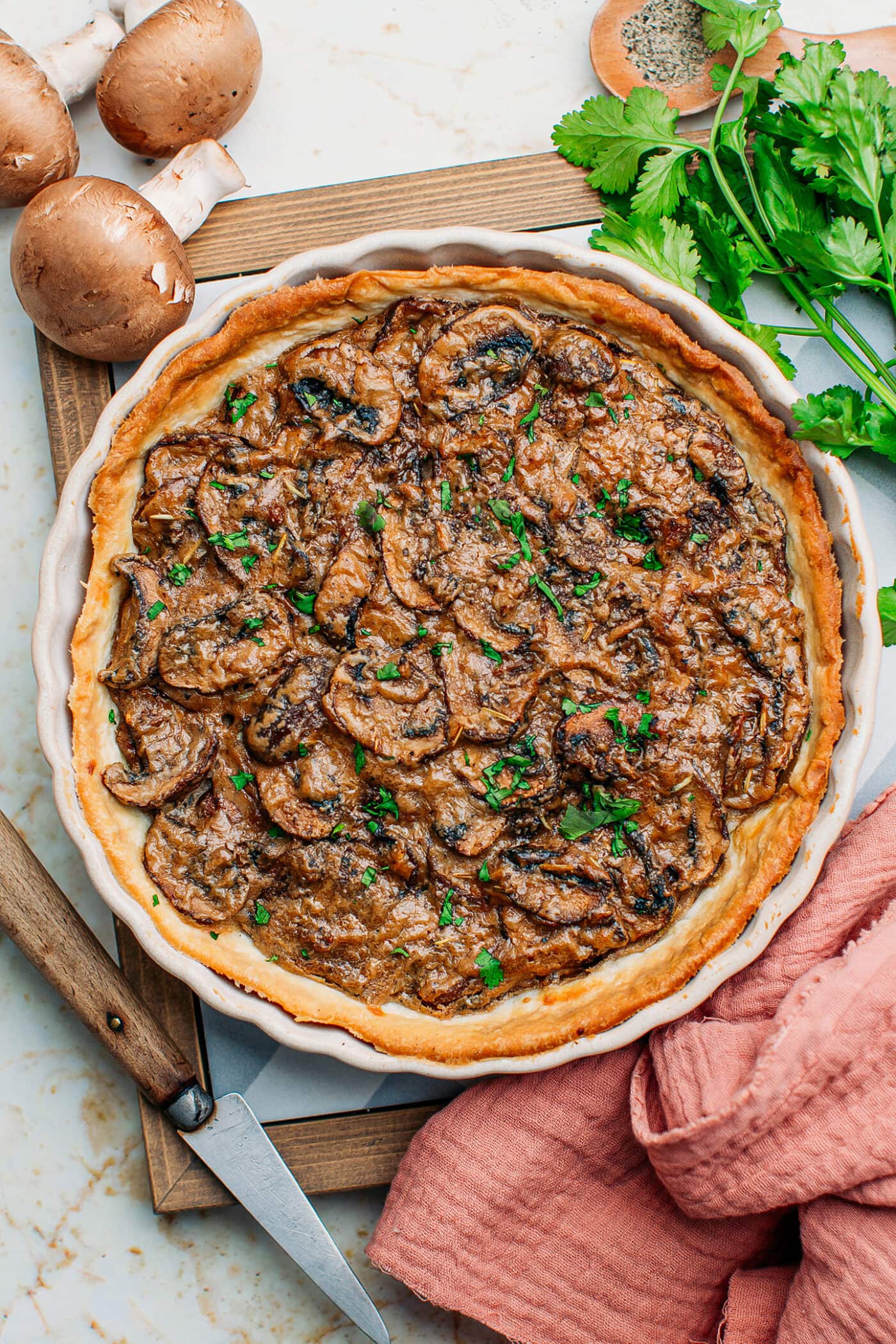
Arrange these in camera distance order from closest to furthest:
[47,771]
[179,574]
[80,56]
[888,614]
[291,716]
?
[291,716] < [179,574] < [888,614] < [80,56] < [47,771]

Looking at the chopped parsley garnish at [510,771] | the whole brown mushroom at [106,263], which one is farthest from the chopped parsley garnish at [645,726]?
the whole brown mushroom at [106,263]

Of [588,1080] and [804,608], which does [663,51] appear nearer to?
[804,608]

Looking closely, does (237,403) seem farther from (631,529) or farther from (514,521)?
(631,529)

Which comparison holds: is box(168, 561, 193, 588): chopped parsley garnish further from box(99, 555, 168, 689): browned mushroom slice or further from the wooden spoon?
the wooden spoon

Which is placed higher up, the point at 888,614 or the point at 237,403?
the point at 237,403

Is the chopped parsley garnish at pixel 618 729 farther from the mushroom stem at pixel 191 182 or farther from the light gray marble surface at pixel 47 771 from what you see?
the mushroom stem at pixel 191 182

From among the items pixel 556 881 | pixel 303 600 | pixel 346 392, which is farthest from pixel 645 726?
pixel 346 392

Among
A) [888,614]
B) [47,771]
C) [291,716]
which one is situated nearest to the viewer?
[291,716]

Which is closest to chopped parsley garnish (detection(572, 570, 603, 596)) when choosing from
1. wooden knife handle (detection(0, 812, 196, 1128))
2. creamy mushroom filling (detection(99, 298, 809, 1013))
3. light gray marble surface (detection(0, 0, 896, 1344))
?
creamy mushroom filling (detection(99, 298, 809, 1013))

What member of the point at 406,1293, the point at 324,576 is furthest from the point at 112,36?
the point at 406,1293
